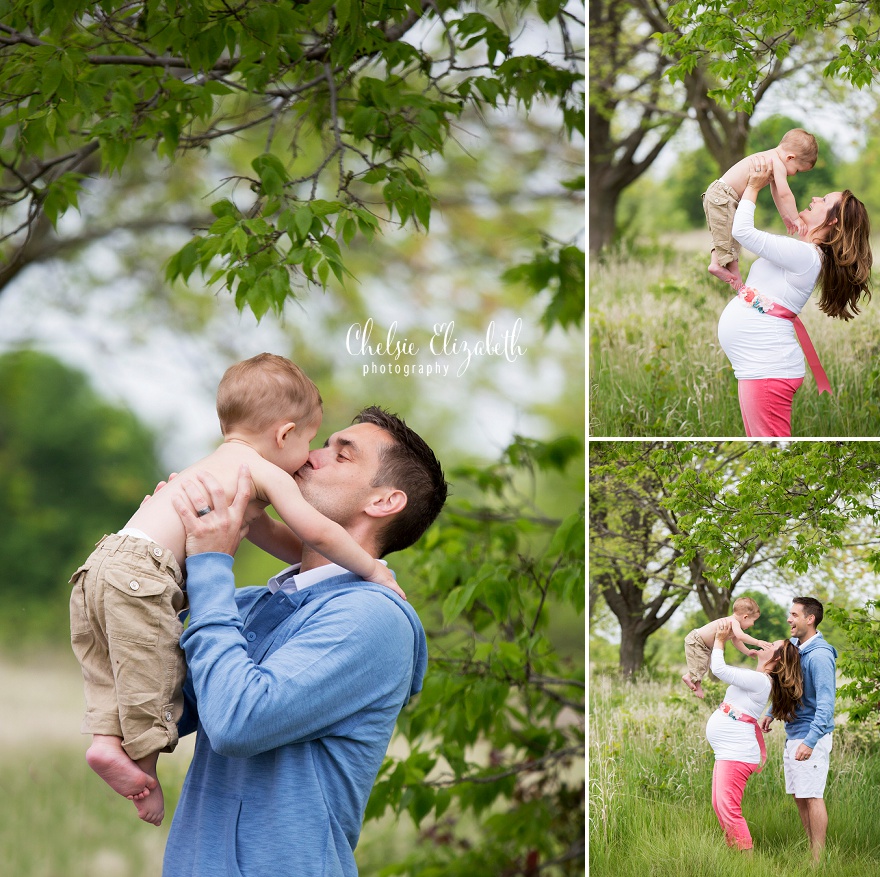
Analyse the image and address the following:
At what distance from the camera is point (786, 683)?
1.88 metres

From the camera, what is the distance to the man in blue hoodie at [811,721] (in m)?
1.84

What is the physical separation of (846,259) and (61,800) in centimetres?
401

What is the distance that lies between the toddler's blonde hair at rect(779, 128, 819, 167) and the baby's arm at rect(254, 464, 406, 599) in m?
1.23

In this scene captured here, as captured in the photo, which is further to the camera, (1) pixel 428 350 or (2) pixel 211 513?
(1) pixel 428 350

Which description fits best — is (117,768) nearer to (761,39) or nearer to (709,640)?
(709,640)

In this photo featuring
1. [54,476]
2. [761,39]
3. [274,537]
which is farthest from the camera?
[54,476]

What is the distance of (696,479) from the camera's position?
1.96 m

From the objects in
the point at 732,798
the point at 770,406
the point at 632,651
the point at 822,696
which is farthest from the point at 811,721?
the point at 770,406

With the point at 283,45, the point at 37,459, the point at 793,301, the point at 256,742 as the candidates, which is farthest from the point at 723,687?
the point at 37,459

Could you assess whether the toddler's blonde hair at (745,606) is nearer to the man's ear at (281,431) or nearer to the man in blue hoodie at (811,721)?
the man in blue hoodie at (811,721)

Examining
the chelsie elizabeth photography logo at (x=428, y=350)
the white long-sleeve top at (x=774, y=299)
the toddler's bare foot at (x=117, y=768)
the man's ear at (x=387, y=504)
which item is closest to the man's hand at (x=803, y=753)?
the white long-sleeve top at (x=774, y=299)

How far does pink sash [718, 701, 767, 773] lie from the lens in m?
1.88

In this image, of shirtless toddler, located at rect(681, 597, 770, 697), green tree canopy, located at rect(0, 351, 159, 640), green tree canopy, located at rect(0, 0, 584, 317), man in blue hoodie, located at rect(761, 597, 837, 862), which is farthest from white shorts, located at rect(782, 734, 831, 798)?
green tree canopy, located at rect(0, 351, 159, 640)

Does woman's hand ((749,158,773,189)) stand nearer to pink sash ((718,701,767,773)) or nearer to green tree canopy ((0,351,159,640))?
pink sash ((718,701,767,773))
